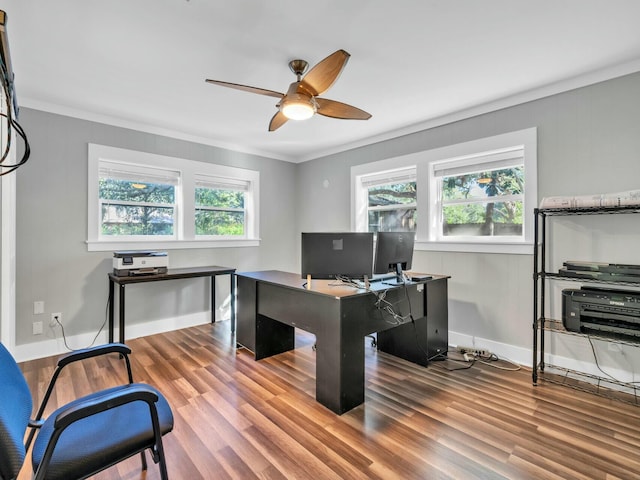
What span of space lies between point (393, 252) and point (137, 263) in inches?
102

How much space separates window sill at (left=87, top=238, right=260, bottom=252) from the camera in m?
3.46

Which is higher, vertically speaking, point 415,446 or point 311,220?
point 311,220

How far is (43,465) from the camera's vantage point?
40.3 inches

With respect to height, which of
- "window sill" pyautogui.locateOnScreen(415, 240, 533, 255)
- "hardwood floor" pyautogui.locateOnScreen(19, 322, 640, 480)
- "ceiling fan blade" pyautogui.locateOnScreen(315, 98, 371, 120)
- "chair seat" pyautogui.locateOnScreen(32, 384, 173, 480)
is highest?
"ceiling fan blade" pyautogui.locateOnScreen(315, 98, 371, 120)

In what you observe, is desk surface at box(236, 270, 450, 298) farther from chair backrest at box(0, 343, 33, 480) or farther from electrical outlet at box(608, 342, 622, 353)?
chair backrest at box(0, 343, 33, 480)

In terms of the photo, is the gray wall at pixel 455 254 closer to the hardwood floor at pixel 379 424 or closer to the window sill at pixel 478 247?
the window sill at pixel 478 247

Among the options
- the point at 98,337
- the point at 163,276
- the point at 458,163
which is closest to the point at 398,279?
the point at 458,163

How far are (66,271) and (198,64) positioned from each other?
8.25ft

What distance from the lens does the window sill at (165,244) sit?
3461 mm

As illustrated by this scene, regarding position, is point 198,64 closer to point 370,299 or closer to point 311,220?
point 370,299

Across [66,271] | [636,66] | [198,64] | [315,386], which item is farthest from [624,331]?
[66,271]

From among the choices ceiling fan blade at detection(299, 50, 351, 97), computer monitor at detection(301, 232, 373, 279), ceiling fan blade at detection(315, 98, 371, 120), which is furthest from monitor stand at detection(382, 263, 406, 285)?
ceiling fan blade at detection(299, 50, 351, 97)

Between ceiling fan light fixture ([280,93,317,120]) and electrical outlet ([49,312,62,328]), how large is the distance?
3.06m

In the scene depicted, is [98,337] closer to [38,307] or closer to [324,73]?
[38,307]
